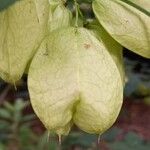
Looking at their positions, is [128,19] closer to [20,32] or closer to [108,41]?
[108,41]

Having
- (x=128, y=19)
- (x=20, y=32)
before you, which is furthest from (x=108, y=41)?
(x=20, y=32)

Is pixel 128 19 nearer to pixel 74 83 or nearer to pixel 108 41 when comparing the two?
pixel 108 41

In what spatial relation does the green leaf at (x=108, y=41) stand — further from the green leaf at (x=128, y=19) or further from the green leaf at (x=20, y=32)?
the green leaf at (x=20, y=32)

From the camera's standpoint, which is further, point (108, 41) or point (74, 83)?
point (108, 41)

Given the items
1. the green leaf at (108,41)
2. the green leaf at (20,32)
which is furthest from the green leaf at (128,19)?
the green leaf at (20,32)

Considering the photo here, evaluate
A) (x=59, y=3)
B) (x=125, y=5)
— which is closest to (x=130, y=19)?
(x=125, y=5)
